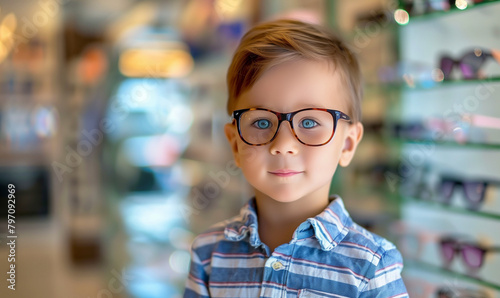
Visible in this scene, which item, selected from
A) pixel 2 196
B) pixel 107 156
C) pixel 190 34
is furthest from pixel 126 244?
pixel 2 196

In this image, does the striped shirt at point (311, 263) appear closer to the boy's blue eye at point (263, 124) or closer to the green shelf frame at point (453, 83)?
the boy's blue eye at point (263, 124)

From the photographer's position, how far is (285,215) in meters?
1.12

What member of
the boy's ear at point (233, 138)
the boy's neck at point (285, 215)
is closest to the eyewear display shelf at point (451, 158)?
the boy's neck at point (285, 215)

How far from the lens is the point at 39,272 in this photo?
4707 mm

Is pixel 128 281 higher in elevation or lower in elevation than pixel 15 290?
lower

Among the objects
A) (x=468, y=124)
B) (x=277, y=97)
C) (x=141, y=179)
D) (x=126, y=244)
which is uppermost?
(x=277, y=97)

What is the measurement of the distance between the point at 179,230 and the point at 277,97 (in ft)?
10.3

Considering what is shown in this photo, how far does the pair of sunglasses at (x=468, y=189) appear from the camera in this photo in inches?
71.5

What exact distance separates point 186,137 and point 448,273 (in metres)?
2.46

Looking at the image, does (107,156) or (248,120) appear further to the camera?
(107,156)

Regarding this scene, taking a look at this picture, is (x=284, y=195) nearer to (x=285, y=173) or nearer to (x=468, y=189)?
(x=285, y=173)

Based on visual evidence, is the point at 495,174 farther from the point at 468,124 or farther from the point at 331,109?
the point at 331,109

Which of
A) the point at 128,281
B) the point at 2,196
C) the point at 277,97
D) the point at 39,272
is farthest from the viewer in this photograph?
the point at 2,196

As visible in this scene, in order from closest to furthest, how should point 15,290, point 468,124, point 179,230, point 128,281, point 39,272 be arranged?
1. point 15,290
2. point 468,124
3. point 128,281
4. point 179,230
5. point 39,272
